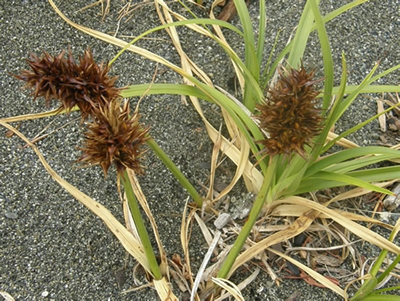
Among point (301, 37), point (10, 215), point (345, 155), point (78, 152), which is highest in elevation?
point (301, 37)

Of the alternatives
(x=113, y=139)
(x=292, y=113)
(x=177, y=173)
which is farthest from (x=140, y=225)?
(x=292, y=113)

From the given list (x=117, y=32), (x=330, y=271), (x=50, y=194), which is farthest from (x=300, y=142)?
(x=117, y=32)

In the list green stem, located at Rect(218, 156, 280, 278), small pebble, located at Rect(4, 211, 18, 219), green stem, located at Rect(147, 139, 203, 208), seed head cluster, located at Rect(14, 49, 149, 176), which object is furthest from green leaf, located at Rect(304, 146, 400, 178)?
small pebble, located at Rect(4, 211, 18, 219)

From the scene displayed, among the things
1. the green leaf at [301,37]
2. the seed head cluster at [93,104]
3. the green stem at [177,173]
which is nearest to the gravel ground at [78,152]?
the green stem at [177,173]

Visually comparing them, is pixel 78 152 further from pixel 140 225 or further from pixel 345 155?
pixel 345 155

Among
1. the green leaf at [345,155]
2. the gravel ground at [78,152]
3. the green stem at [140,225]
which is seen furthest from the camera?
the gravel ground at [78,152]

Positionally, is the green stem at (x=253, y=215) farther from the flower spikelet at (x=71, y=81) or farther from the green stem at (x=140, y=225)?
the flower spikelet at (x=71, y=81)

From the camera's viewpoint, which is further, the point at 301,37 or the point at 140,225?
the point at 301,37
